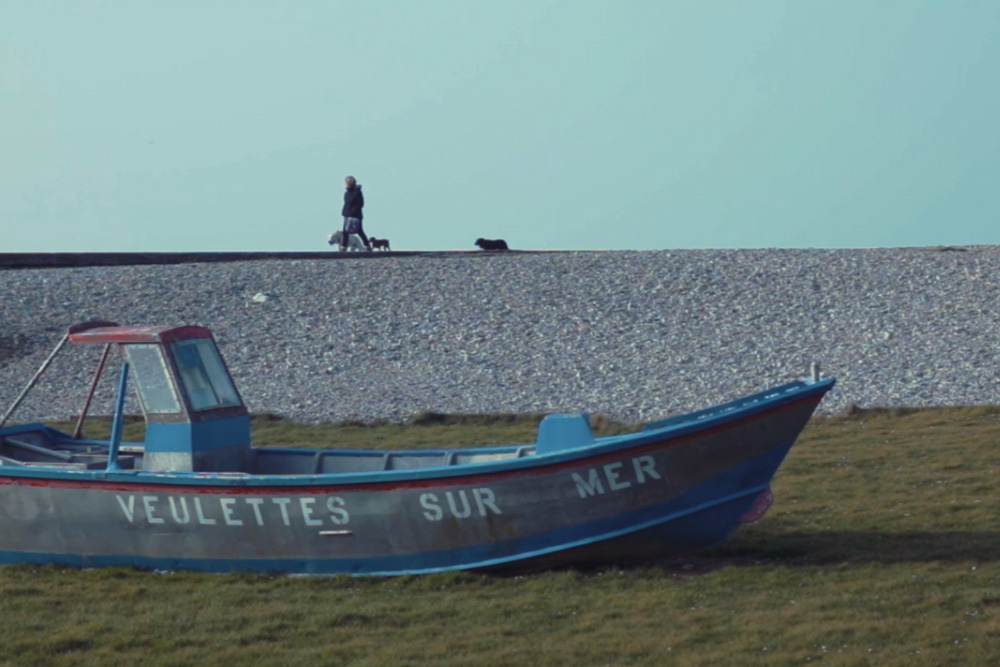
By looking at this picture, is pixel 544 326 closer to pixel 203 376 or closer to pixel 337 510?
pixel 203 376

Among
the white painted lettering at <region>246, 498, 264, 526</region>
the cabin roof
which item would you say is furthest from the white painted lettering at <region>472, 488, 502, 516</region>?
the cabin roof

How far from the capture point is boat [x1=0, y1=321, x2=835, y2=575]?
8.59 metres

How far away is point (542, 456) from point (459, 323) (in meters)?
12.4

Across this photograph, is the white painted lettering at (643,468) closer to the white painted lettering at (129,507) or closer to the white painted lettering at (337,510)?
the white painted lettering at (337,510)

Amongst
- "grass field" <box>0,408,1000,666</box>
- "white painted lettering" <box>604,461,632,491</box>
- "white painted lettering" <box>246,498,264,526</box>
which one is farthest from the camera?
"white painted lettering" <box>246,498,264,526</box>

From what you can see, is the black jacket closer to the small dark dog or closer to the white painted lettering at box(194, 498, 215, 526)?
the small dark dog

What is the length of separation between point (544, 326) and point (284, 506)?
11.8 meters

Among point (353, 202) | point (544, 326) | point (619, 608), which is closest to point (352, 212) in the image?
point (353, 202)

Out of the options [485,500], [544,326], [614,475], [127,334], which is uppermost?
[544,326]

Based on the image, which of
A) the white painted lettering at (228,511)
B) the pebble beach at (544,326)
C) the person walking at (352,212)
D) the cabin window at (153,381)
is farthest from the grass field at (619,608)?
the person walking at (352,212)

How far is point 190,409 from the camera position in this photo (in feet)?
32.2

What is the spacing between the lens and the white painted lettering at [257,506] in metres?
8.98

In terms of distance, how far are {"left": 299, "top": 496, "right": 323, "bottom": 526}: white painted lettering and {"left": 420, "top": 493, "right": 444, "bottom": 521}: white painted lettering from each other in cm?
71

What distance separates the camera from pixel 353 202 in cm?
2736
